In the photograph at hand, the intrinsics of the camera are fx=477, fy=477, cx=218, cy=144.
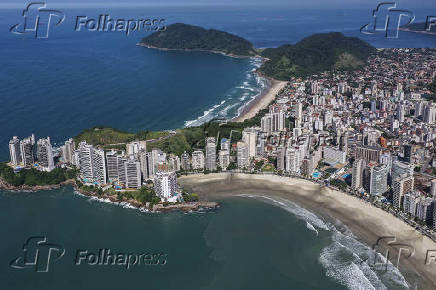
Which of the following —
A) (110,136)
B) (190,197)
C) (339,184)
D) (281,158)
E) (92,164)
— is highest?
(110,136)

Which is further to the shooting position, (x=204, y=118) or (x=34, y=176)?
(x=204, y=118)

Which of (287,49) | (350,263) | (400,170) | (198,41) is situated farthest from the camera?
(198,41)

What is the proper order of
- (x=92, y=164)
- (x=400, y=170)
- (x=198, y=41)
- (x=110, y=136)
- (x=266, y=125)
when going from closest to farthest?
(x=400, y=170) < (x=92, y=164) < (x=110, y=136) < (x=266, y=125) < (x=198, y=41)

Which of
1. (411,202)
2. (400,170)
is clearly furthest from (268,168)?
(411,202)

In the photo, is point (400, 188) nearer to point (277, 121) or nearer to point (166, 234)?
point (166, 234)

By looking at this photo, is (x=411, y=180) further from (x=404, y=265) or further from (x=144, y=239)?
(x=144, y=239)

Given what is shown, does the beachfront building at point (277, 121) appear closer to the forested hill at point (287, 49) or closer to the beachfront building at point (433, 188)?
the beachfront building at point (433, 188)

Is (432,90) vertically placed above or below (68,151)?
above

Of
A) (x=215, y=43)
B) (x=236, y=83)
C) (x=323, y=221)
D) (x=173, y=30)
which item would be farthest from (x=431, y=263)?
(x=173, y=30)

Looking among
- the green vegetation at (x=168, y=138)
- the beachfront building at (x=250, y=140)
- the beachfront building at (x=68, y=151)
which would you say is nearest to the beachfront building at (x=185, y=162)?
the green vegetation at (x=168, y=138)
